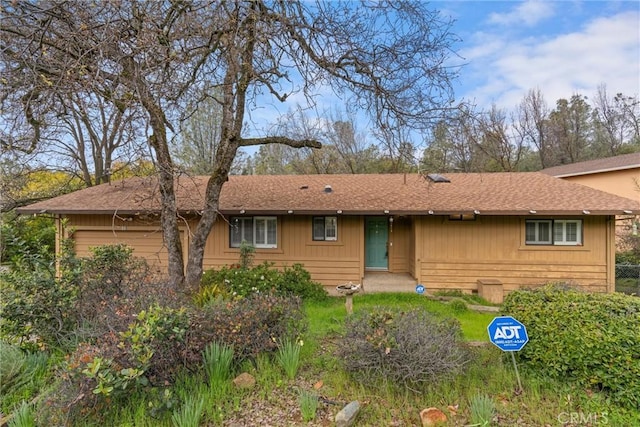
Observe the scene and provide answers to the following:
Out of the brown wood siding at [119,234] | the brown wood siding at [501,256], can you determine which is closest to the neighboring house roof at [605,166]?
the brown wood siding at [501,256]

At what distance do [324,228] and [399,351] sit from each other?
6560 mm

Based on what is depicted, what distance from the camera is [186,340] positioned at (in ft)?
11.2

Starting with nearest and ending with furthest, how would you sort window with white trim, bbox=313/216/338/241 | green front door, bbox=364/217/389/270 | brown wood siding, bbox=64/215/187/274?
window with white trim, bbox=313/216/338/241 < brown wood siding, bbox=64/215/187/274 < green front door, bbox=364/217/389/270

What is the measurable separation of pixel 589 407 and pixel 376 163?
19.6m

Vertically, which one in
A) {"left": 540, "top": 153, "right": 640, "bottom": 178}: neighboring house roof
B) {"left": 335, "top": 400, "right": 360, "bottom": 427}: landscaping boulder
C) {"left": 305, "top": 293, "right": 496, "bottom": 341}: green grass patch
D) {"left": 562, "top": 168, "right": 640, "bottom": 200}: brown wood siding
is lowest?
{"left": 305, "top": 293, "right": 496, "bottom": 341}: green grass patch

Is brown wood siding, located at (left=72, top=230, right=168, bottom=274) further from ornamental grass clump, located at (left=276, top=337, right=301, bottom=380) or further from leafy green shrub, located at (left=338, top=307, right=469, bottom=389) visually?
leafy green shrub, located at (left=338, top=307, right=469, bottom=389)

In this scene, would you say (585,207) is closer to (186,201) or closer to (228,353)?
(228,353)

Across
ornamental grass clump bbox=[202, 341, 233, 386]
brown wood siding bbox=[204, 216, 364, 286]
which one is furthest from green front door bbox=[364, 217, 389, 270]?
ornamental grass clump bbox=[202, 341, 233, 386]

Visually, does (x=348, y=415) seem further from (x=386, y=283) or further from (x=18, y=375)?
(x=386, y=283)

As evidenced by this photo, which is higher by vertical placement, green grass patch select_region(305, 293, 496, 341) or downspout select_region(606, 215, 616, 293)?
downspout select_region(606, 215, 616, 293)

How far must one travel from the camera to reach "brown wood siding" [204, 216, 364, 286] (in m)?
9.66

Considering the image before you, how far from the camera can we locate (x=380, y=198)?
1007 cm

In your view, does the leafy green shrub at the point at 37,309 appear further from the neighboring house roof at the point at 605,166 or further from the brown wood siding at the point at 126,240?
the neighboring house roof at the point at 605,166

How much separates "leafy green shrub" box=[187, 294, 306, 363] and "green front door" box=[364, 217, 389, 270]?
7068mm
